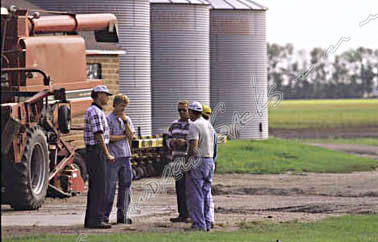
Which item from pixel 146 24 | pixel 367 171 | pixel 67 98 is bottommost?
pixel 367 171

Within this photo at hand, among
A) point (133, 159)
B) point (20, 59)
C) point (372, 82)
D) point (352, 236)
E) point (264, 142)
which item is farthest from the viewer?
point (372, 82)

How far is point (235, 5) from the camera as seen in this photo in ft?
124

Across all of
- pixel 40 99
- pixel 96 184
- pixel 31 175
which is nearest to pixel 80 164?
pixel 31 175

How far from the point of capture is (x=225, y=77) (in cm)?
3803

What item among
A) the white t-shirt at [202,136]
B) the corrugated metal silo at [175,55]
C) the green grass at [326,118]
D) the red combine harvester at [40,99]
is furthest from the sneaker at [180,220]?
the green grass at [326,118]

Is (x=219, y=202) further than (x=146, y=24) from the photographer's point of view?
No

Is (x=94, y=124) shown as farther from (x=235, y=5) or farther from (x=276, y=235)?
(x=235, y=5)

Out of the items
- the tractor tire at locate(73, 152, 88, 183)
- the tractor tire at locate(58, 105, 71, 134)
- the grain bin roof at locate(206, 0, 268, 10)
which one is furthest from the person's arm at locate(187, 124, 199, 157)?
the grain bin roof at locate(206, 0, 268, 10)

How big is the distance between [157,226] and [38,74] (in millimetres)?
4207

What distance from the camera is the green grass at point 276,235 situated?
12.3 m

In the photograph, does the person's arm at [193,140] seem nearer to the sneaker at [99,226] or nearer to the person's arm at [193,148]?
the person's arm at [193,148]

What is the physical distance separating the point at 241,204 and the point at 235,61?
19.9 metres

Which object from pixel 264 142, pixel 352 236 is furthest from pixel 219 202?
pixel 264 142

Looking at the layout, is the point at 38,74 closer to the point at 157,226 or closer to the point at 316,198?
the point at 157,226
